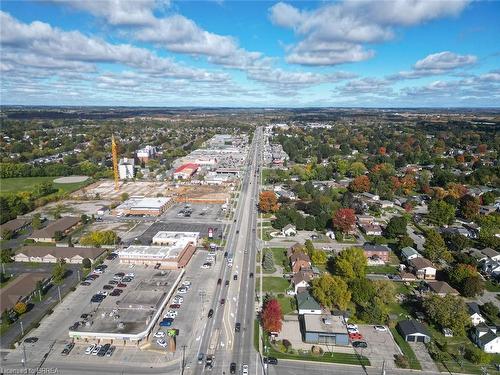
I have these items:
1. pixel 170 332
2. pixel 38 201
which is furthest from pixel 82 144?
pixel 170 332

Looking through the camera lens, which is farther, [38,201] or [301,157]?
[301,157]

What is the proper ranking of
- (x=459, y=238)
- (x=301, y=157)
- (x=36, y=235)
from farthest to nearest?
(x=301, y=157) < (x=36, y=235) < (x=459, y=238)

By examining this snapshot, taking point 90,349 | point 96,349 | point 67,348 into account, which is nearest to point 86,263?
point 67,348

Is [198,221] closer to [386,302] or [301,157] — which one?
[386,302]

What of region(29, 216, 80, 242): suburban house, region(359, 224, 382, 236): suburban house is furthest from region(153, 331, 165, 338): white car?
region(359, 224, 382, 236): suburban house

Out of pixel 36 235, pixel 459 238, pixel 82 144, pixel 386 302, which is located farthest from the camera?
pixel 82 144

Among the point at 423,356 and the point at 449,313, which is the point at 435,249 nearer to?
the point at 449,313
